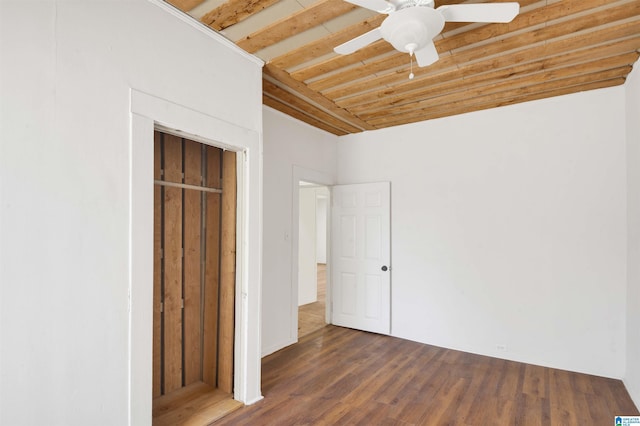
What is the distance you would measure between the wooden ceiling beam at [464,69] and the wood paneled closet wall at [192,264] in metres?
1.56

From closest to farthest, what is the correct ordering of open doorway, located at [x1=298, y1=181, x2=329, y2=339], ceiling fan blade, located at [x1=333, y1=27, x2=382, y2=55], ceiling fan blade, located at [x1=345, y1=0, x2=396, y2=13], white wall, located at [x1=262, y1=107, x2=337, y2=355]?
ceiling fan blade, located at [x1=345, y1=0, x2=396, y2=13] → ceiling fan blade, located at [x1=333, y1=27, x2=382, y2=55] → white wall, located at [x1=262, y1=107, x2=337, y2=355] → open doorway, located at [x1=298, y1=181, x2=329, y2=339]

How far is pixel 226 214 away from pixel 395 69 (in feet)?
6.74

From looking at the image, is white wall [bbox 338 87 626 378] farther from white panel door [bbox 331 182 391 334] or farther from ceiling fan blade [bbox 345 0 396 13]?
ceiling fan blade [bbox 345 0 396 13]

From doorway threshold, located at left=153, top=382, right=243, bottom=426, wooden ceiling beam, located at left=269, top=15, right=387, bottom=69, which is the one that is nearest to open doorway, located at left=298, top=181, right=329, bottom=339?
doorway threshold, located at left=153, top=382, right=243, bottom=426

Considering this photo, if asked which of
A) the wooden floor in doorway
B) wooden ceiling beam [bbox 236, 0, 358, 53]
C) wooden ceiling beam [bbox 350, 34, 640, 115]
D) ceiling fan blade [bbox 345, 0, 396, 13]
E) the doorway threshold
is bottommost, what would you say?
the wooden floor in doorway

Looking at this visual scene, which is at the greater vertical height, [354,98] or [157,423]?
[354,98]

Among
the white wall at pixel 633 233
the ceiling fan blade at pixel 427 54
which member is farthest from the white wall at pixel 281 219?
the white wall at pixel 633 233

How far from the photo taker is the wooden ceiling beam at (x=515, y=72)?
8.92 ft

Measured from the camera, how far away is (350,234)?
506 cm

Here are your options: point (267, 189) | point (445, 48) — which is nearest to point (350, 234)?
point (267, 189)

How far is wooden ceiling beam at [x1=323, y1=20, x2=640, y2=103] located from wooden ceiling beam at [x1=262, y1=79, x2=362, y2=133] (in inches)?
14.1

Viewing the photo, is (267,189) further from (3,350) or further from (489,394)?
(489,394)

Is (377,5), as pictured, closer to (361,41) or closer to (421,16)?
(421,16)

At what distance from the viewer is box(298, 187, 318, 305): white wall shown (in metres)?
6.61
